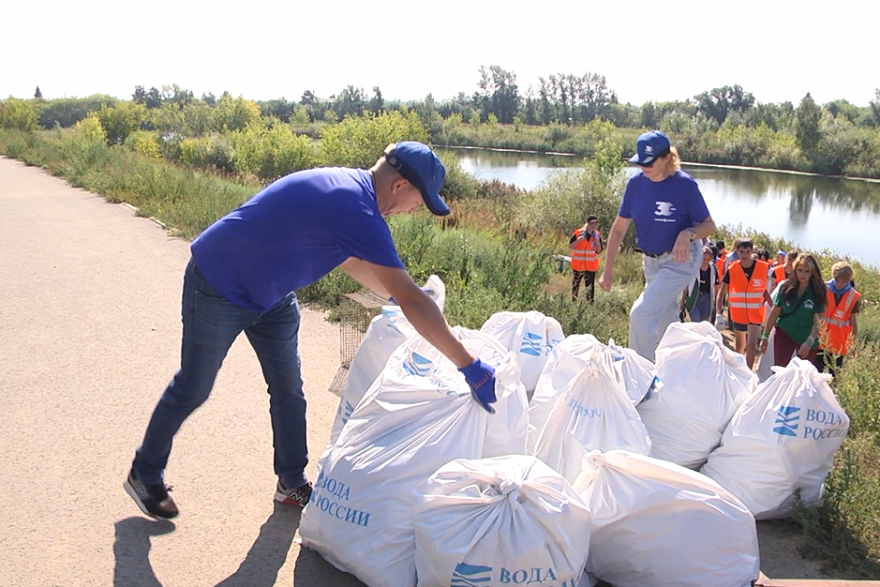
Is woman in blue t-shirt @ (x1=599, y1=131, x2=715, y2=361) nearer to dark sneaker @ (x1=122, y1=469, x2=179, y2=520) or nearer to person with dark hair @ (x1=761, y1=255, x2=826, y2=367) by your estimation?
person with dark hair @ (x1=761, y1=255, x2=826, y2=367)

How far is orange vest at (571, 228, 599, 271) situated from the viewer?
429 inches

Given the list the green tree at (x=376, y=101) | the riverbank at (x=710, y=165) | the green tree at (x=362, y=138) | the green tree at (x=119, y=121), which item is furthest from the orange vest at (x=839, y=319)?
the green tree at (x=376, y=101)

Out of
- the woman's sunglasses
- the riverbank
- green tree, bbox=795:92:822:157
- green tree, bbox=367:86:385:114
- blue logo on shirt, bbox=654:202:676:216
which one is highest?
green tree, bbox=367:86:385:114

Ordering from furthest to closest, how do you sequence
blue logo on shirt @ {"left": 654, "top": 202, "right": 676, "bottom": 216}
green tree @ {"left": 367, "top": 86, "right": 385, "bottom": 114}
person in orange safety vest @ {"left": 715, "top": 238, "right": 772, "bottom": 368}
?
1. green tree @ {"left": 367, "top": 86, "right": 385, "bottom": 114}
2. person in orange safety vest @ {"left": 715, "top": 238, "right": 772, "bottom": 368}
3. blue logo on shirt @ {"left": 654, "top": 202, "right": 676, "bottom": 216}

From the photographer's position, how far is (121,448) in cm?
382

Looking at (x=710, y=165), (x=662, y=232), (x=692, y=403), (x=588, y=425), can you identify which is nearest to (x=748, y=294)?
(x=662, y=232)

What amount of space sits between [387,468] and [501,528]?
0.52 meters

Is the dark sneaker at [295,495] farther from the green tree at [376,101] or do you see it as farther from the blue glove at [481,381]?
the green tree at [376,101]

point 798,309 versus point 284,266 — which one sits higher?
point 284,266

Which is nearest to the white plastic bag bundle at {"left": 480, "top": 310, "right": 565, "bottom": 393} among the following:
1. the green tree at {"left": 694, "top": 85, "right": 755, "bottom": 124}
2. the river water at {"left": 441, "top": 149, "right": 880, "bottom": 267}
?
the river water at {"left": 441, "top": 149, "right": 880, "bottom": 267}

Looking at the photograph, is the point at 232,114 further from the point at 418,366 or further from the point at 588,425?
the point at 588,425

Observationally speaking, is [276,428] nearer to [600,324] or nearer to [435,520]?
[435,520]

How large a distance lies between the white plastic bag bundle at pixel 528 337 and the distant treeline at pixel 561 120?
23.2m

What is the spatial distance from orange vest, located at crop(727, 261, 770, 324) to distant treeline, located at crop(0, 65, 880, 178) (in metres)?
18.9
